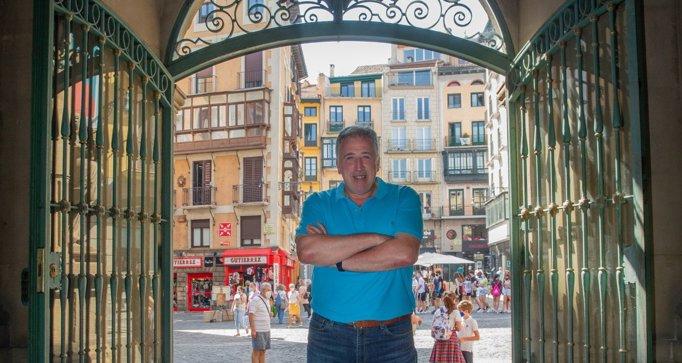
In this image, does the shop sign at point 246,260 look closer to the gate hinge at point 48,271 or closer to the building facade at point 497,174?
the building facade at point 497,174

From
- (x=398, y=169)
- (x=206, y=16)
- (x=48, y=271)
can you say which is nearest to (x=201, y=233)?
(x=398, y=169)

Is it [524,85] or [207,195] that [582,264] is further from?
[207,195]

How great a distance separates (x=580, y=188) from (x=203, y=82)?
36883 mm

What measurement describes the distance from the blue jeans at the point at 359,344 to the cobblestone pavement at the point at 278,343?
39.8 feet

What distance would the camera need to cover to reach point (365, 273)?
3.69m

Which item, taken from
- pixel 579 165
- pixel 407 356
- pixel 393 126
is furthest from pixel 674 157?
pixel 393 126

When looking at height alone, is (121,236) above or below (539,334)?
above

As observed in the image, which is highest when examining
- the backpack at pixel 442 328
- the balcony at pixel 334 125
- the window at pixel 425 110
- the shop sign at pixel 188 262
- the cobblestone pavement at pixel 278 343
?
the window at pixel 425 110

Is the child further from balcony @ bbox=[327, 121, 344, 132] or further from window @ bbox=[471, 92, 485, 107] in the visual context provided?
balcony @ bbox=[327, 121, 344, 132]

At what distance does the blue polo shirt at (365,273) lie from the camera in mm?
3645

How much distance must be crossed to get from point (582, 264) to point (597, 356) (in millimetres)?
527

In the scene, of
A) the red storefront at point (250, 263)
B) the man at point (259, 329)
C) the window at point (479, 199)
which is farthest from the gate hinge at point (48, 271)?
the window at point (479, 199)

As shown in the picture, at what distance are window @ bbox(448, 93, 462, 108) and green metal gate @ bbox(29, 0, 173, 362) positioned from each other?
5919cm

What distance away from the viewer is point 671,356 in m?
4.11
